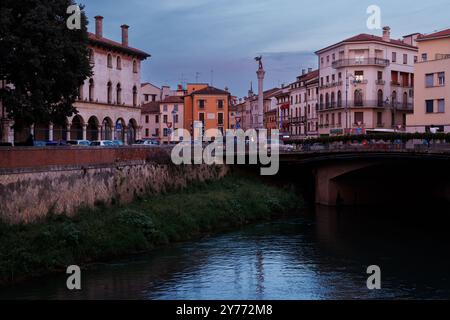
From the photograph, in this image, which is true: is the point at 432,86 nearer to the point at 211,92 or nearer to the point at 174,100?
the point at 211,92

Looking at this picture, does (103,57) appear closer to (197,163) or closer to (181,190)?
(197,163)

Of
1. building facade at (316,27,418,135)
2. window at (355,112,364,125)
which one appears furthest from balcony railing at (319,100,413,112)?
window at (355,112,364,125)

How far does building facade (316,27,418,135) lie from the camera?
81.7 metres

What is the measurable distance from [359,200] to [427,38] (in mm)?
22311

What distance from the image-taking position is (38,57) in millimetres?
34844

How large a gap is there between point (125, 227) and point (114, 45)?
42.6 metres

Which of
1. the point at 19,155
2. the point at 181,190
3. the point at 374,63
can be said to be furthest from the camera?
the point at 374,63

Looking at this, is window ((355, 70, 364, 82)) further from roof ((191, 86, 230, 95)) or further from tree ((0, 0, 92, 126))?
tree ((0, 0, 92, 126))

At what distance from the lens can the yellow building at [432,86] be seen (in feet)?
206

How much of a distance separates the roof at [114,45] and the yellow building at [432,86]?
1294 inches

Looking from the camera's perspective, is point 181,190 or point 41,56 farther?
point 181,190

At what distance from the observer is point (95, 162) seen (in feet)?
127
